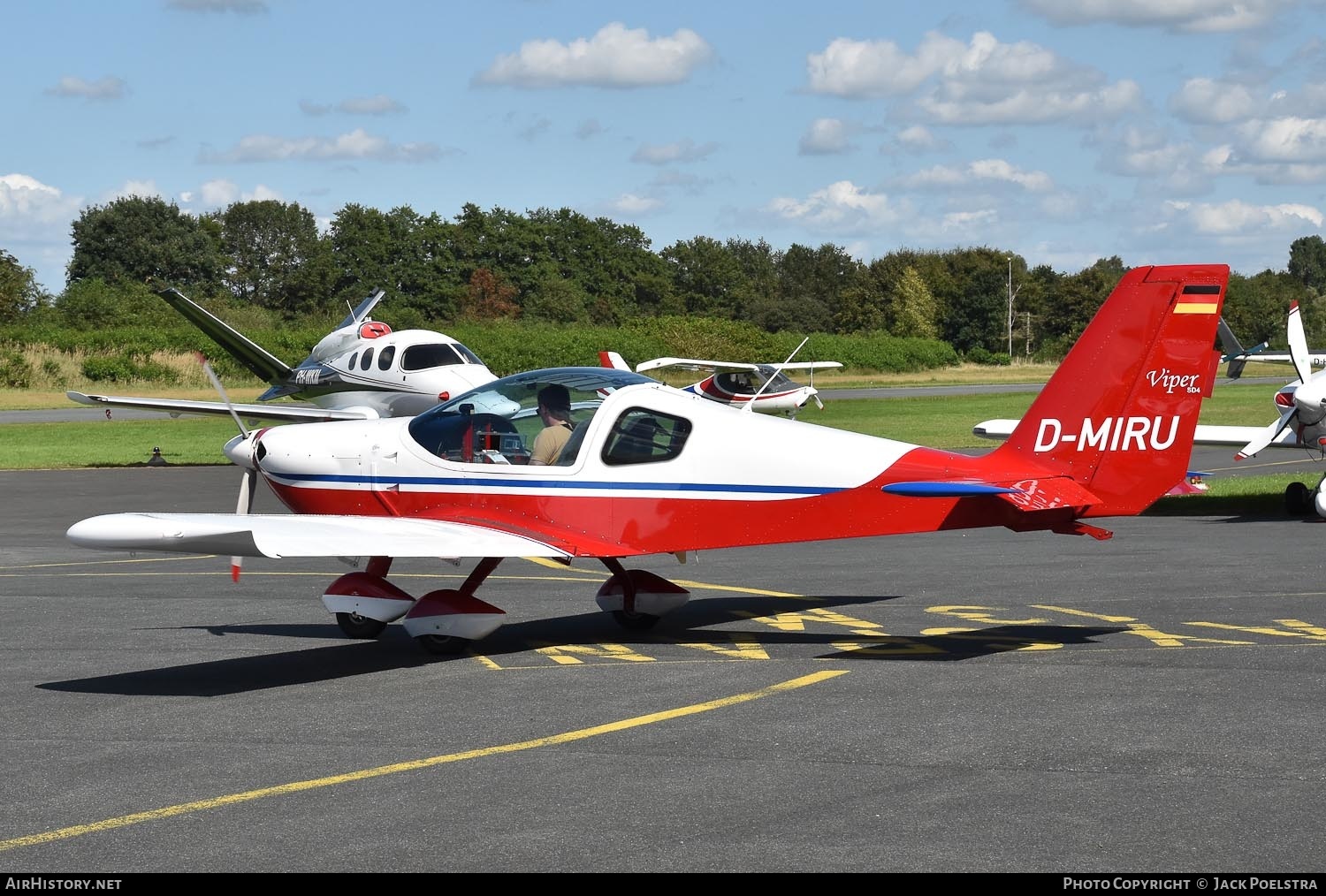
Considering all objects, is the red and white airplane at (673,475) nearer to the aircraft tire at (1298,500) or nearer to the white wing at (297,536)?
the white wing at (297,536)

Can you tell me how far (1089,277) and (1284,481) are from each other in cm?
10245

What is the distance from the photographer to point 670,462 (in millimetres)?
11062

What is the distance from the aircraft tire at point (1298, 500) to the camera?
20.5 meters

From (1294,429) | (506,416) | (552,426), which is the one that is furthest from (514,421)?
(1294,429)

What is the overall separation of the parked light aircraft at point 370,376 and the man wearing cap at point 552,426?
16.3 metres

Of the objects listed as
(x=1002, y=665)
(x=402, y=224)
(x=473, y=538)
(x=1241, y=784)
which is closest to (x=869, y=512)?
(x=1002, y=665)

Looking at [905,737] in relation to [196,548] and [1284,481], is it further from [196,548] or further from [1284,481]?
[1284,481]

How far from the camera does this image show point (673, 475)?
36.2 ft

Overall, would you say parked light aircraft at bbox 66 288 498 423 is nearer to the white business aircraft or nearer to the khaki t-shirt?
the white business aircraft

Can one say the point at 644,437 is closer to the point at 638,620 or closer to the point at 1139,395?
the point at 638,620

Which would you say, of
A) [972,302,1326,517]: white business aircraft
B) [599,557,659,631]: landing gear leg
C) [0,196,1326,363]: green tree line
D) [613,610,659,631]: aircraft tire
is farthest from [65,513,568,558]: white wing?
[0,196,1326,363]: green tree line

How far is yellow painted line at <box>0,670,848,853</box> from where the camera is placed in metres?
6.47

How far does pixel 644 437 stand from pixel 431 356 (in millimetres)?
18467
